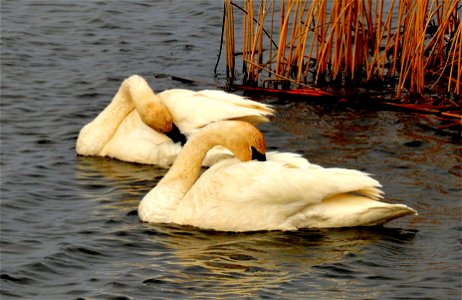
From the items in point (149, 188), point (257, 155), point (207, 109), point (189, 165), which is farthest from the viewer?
point (207, 109)

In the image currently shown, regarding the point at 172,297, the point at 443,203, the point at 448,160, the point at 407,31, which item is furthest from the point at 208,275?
the point at 407,31

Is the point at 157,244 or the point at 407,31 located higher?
the point at 407,31

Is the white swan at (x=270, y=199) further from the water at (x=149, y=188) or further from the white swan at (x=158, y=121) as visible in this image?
the white swan at (x=158, y=121)

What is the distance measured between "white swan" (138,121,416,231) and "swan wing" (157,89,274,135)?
1.64 metres

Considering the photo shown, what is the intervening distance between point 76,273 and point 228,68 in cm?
638

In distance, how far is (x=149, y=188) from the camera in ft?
33.6

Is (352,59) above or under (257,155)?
above

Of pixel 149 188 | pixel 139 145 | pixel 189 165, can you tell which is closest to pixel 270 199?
pixel 189 165

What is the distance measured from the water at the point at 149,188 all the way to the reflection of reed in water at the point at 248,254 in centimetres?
1

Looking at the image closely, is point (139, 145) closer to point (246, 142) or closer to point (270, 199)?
point (246, 142)

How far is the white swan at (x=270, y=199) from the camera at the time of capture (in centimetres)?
855

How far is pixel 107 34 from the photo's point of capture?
1619cm

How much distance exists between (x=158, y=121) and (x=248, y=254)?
3.18 metres

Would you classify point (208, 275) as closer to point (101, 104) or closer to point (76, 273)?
point (76, 273)
